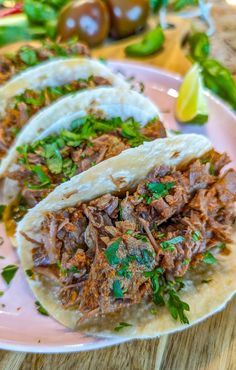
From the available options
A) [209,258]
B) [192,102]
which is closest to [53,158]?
[209,258]

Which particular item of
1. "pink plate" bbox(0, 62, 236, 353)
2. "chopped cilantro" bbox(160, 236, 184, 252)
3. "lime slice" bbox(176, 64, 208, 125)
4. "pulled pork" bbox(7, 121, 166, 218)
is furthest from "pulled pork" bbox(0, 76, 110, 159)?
"chopped cilantro" bbox(160, 236, 184, 252)

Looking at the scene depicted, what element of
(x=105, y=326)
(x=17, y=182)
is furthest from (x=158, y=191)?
(x=17, y=182)

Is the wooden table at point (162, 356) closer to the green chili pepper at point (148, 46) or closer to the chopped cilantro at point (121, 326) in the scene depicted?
the chopped cilantro at point (121, 326)

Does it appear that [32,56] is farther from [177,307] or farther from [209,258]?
Answer: [177,307]

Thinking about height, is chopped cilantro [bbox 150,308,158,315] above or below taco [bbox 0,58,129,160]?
below

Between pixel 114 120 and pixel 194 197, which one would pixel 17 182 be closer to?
pixel 114 120

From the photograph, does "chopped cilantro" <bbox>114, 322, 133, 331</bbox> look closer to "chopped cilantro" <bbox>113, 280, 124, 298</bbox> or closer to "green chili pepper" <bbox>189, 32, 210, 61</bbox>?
"chopped cilantro" <bbox>113, 280, 124, 298</bbox>
